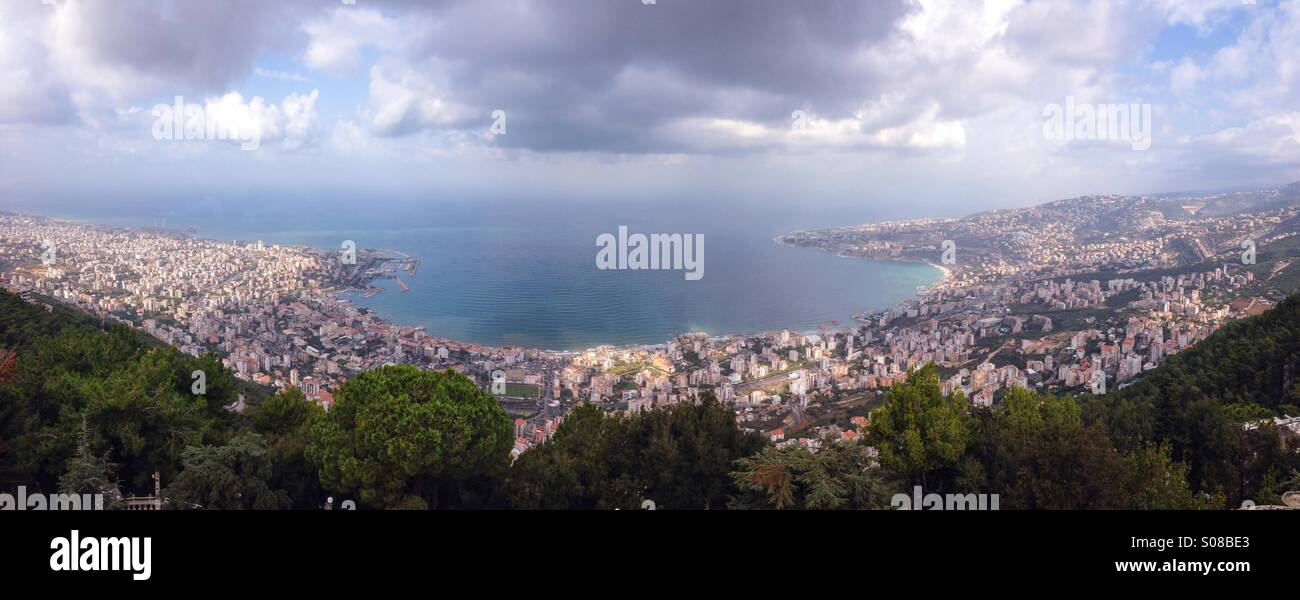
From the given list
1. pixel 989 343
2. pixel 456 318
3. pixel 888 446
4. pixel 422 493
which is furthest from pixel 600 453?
pixel 456 318

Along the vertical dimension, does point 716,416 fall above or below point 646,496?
above

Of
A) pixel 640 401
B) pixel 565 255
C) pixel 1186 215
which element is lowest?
pixel 640 401

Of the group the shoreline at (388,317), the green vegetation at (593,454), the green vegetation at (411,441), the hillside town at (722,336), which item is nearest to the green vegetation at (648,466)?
the green vegetation at (593,454)

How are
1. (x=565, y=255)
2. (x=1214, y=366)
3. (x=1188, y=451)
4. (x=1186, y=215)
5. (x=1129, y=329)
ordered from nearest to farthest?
1. (x=1188, y=451)
2. (x=1214, y=366)
3. (x=1129, y=329)
4. (x=565, y=255)
5. (x=1186, y=215)

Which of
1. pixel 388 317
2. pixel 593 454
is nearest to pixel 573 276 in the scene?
pixel 388 317

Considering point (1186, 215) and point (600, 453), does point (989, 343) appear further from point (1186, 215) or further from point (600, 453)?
point (1186, 215)

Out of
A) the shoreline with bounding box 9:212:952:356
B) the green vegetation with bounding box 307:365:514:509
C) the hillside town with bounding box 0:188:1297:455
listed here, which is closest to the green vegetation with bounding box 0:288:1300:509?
the green vegetation with bounding box 307:365:514:509
